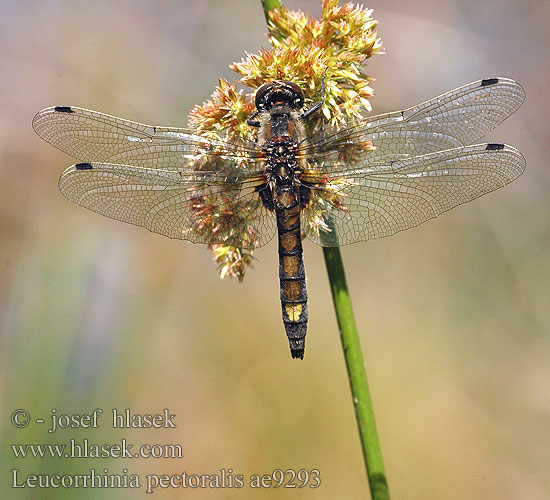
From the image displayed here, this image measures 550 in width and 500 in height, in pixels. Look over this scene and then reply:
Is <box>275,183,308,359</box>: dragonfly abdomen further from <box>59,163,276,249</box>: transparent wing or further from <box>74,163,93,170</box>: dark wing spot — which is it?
<box>74,163,93,170</box>: dark wing spot

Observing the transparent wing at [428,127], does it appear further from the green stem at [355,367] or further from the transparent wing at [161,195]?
the green stem at [355,367]

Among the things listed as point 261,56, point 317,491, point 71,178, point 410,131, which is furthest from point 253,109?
point 317,491

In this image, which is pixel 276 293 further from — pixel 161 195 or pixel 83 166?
pixel 83 166

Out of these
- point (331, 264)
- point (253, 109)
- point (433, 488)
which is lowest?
point (433, 488)

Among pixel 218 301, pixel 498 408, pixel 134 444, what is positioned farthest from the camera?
pixel 218 301

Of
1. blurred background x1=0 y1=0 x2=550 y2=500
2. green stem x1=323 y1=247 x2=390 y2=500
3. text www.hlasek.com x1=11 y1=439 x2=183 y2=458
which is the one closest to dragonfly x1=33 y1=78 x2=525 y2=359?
green stem x1=323 y1=247 x2=390 y2=500

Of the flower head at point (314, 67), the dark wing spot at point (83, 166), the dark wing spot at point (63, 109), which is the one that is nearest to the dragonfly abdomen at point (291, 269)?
the flower head at point (314, 67)

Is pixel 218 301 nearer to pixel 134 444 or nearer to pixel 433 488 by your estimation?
pixel 134 444
